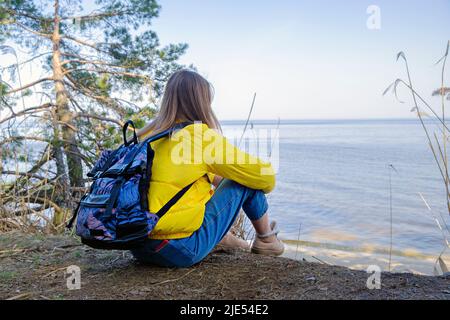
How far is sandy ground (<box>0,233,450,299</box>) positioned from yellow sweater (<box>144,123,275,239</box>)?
268mm

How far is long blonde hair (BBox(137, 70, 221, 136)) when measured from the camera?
2.23 metres

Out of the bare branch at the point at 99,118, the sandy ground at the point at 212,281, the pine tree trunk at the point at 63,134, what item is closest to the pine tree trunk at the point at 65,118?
the pine tree trunk at the point at 63,134

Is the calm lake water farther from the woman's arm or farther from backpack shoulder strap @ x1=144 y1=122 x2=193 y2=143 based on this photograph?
backpack shoulder strap @ x1=144 y1=122 x2=193 y2=143

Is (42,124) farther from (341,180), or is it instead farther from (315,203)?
(341,180)

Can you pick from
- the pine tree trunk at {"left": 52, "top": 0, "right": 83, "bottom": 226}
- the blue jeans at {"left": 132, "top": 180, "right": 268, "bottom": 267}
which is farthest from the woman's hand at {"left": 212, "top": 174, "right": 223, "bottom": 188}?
the pine tree trunk at {"left": 52, "top": 0, "right": 83, "bottom": 226}

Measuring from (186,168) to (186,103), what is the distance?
0.38 metres

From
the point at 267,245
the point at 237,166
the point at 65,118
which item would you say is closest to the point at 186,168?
the point at 237,166

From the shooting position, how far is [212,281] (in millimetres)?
2148

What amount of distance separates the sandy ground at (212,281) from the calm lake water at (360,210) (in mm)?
1244

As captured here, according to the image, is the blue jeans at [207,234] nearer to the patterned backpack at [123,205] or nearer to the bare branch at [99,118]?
the patterned backpack at [123,205]

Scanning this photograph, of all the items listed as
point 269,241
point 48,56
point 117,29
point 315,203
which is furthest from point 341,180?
point 269,241

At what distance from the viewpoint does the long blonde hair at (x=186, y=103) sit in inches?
87.9

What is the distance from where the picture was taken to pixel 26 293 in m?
2.07

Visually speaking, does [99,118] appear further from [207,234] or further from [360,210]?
[360,210]
